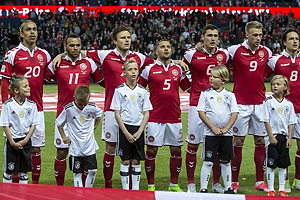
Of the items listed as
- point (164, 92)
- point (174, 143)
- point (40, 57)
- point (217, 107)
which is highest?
point (40, 57)

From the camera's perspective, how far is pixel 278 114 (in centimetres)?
629

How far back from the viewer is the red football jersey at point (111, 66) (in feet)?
21.8

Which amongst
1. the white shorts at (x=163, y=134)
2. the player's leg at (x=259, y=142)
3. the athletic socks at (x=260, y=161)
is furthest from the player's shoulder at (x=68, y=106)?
the athletic socks at (x=260, y=161)

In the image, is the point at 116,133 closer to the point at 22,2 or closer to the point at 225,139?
the point at 225,139

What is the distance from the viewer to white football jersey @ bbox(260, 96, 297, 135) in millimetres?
6285

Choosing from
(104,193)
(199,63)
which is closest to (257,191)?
(199,63)

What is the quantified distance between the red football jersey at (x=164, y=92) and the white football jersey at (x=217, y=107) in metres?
0.56

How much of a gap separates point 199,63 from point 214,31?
19.3 inches

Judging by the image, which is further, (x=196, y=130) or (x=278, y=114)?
(x=196, y=130)

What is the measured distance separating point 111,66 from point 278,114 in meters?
2.32

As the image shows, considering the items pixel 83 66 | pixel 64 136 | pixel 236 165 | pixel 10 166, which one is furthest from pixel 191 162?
pixel 10 166

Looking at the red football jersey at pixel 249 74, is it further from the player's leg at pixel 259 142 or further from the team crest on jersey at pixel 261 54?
the player's leg at pixel 259 142

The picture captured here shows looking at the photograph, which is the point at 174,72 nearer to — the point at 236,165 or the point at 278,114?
the point at 278,114

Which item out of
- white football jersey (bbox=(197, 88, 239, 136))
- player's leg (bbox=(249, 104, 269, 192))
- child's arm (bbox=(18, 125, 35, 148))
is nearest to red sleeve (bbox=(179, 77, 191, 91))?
white football jersey (bbox=(197, 88, 239, 136))
